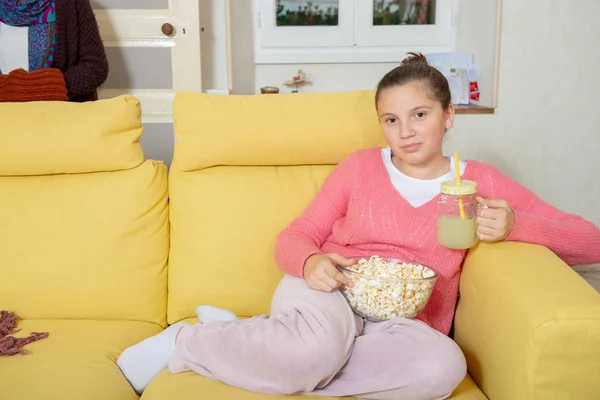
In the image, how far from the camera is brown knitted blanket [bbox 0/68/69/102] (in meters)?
2.51

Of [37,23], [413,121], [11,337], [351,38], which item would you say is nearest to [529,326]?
[413,121]

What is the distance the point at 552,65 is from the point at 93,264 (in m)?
2.32

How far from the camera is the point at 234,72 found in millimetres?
3516

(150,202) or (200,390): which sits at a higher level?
(150,202)

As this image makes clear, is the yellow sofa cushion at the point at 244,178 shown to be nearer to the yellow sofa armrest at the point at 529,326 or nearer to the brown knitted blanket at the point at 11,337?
the brown knitted blanket at the point at 11,337

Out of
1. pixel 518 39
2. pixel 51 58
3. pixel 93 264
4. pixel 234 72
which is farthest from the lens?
pixel 234 72

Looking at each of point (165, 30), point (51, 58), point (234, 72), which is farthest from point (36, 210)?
point (234, 72)

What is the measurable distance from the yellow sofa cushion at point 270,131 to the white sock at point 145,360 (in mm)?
525

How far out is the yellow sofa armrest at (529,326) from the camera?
1091 mm

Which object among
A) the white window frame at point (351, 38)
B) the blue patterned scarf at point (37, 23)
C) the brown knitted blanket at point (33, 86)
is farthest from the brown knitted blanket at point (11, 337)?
the white window frame at point (351, 38)

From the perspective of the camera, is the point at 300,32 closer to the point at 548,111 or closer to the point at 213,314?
the point at 548,111

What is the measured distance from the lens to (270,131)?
1.73 m

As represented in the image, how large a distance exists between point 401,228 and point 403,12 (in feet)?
8.08

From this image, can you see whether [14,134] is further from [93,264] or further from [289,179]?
[289,179]
